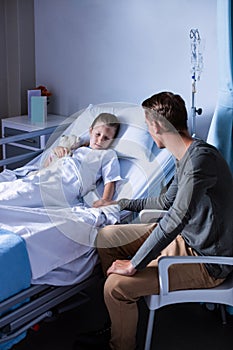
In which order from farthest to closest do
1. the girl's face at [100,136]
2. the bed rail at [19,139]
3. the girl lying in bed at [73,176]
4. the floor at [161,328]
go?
the girl's face at [100,136] → the bed rail at [19,139] → the girl lying in bed at [73,176] → the floor at [161,328]

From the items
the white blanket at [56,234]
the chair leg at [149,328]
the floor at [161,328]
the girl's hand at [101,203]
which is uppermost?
the girl's hand at [101,203]

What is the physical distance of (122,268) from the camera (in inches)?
84.7

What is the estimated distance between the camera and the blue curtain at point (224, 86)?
2457mm

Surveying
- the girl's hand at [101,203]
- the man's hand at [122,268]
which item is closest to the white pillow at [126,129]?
the girl's hand at [101,203]

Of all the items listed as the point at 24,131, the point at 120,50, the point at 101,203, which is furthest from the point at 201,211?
the point at 24,131

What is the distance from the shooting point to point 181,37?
122 inches

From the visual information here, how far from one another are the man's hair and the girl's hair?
2.56 ft

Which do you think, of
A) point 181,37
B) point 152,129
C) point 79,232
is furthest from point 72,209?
point 181,37

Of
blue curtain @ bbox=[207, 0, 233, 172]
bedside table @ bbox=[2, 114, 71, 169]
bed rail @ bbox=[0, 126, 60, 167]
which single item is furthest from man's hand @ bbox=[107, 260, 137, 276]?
bedside table @ bbox=[2, 114, 71, 169]

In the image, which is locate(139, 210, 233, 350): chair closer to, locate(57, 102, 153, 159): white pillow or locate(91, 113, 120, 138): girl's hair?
locate(57, 102, 153, 159): white pillow

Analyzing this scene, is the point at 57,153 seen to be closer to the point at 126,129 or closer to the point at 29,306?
the point at 126,129

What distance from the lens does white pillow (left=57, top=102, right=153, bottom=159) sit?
2.90 metres

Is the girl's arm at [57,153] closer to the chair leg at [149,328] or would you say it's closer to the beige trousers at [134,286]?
the beige trousers at [134,286]

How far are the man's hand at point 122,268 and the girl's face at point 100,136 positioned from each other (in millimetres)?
865
